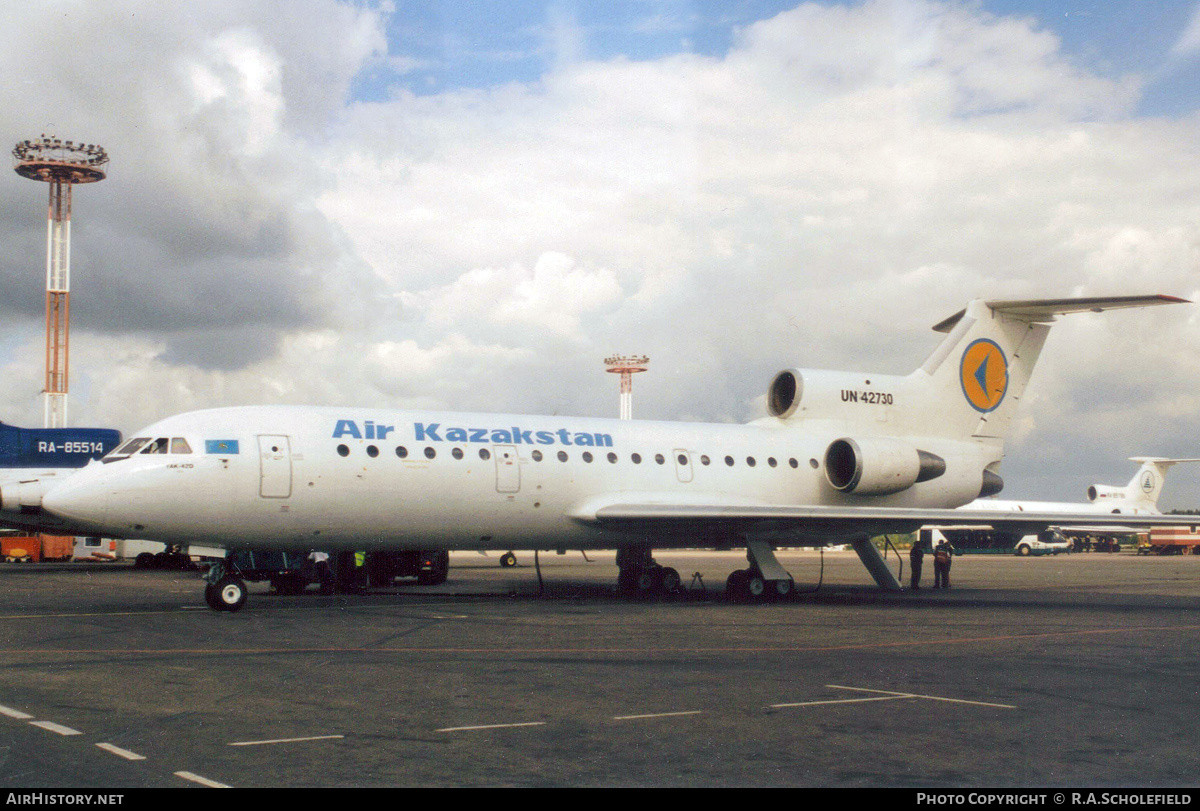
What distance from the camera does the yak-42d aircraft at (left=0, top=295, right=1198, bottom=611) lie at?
1759cm

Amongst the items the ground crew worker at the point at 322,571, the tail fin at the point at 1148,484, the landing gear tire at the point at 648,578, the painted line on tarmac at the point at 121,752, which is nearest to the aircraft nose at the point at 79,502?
the ground crew worker at the point at 322,571

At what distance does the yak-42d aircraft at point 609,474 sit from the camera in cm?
1759

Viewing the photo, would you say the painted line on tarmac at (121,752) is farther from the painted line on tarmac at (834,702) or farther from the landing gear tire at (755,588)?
the landing gear tire at (755,588)

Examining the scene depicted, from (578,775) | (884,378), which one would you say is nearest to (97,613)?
(578,775)

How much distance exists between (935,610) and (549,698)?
1272cm

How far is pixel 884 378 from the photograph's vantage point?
25.7 metres

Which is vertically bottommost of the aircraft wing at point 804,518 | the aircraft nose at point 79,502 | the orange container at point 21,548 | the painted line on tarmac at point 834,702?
the orange container at point 21,548

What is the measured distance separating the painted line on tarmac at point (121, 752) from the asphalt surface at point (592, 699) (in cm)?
3

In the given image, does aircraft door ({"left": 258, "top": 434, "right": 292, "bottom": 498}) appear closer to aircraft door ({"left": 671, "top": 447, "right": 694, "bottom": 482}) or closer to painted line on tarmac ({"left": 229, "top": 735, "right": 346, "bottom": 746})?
aircraft door ({"left": 671, "top": 447, "right": 694, "bottom": 482})

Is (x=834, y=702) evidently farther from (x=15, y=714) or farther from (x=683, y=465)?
(x=683, y=465)

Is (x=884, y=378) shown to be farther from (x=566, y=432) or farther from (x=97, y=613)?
(x=97, y=613)

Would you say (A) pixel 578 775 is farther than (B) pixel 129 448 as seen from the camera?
No

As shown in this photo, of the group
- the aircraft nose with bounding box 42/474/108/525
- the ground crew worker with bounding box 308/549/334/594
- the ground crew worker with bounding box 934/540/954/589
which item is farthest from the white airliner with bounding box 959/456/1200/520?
the aircraft nose with bounding box 42/474/108/525

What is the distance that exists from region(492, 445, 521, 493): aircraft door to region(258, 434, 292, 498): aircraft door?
161 inches
